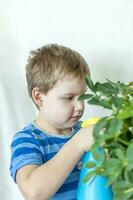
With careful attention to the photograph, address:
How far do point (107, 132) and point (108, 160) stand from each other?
0.03m

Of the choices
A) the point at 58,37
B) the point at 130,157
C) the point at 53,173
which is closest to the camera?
the point at 130,157

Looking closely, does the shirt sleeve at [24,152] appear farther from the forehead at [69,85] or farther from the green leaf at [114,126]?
the green leaf at [114,126]

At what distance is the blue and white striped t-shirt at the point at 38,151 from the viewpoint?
2.50 ft

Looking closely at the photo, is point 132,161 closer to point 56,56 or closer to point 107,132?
point 107,132

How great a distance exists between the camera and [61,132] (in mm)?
886

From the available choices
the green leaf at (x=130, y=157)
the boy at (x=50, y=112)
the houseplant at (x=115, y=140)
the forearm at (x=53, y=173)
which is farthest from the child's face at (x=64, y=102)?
the green leaf at (x=130, y=157)

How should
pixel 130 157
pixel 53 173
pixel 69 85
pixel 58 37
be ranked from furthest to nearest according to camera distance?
pixel 58 37 → pixel 69 85 → pixel 53 173 → pixel 130 157

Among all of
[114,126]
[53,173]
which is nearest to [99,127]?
[114,126]

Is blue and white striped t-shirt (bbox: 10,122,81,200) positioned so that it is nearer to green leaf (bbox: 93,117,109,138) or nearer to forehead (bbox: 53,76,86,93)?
forehead (bbox: 53,76,86,93)

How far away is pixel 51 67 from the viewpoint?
83 centimetres

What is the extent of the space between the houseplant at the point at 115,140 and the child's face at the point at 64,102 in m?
0.29

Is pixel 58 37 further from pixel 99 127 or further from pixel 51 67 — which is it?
pixel 99 127

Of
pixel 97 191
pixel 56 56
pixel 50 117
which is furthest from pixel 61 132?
pixel 97 191

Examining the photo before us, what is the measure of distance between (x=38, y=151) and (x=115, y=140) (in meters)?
0.36
